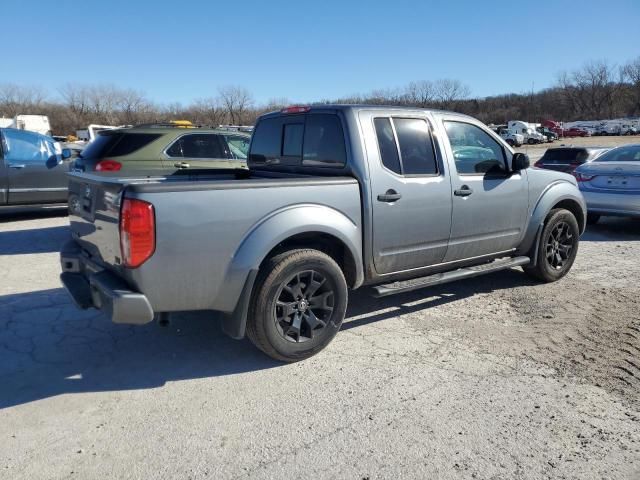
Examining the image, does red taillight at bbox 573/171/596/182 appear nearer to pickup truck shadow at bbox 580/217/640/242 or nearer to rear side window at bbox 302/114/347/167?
pickup truck shadow at bbox 580/217/640/242

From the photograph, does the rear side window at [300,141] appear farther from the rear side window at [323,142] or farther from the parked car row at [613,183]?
the parked car row at [613,183]

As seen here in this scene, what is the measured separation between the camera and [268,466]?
8.82 feet

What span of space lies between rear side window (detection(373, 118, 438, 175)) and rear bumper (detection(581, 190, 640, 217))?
5.67m

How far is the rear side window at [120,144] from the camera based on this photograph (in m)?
7.25

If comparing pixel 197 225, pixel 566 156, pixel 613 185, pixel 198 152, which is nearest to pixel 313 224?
pixel 197 225

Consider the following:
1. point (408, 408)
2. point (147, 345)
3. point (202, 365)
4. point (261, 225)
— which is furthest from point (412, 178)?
point (147, 345)

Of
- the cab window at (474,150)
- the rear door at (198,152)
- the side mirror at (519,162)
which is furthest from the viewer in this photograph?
the rear door at (198,152)

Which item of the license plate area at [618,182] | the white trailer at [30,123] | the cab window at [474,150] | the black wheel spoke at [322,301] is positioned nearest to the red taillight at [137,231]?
the black wheel spoke at [322,301]

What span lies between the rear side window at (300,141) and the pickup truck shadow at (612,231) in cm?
610

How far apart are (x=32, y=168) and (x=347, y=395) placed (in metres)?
8.76

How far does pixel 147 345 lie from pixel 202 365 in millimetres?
631

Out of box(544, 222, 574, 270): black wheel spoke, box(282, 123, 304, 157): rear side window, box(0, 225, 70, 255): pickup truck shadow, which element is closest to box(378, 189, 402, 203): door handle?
box(282, 123, 304, 157): rear side window

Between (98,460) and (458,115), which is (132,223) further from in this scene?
(458,115)

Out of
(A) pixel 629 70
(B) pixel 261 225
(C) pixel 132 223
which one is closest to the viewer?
(C) pixel 132 223
